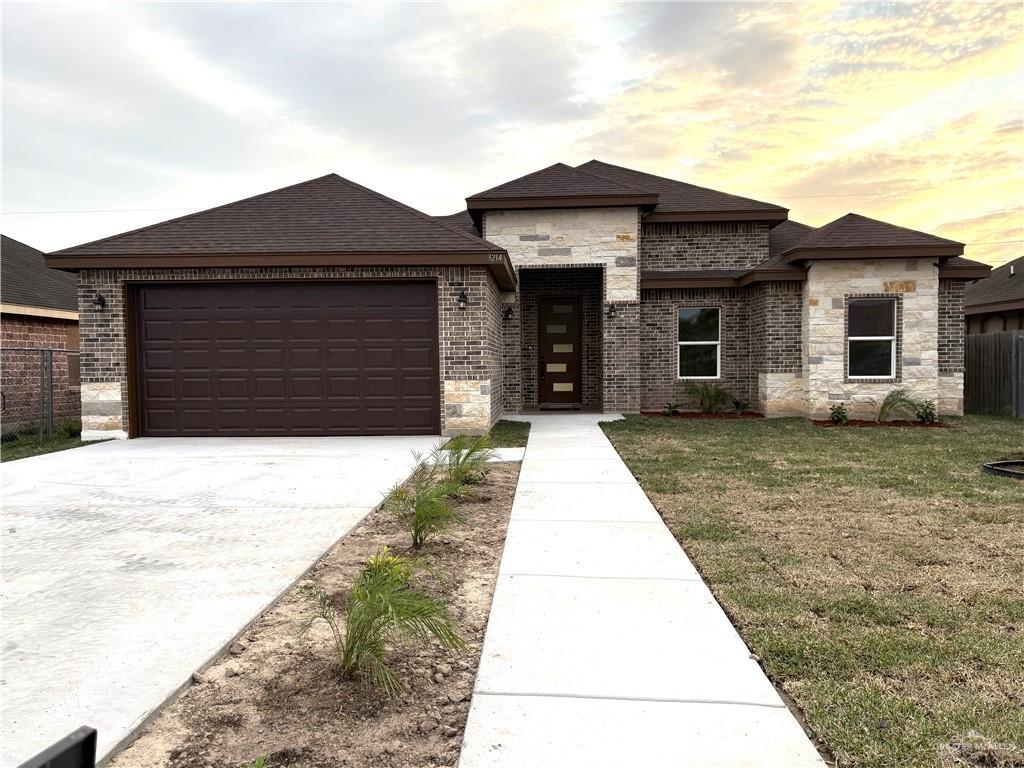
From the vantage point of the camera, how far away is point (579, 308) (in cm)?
1666

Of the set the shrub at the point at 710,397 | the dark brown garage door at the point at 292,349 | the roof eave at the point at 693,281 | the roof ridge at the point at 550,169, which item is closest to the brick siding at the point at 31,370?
the dark brown garage door at the point at 292,349

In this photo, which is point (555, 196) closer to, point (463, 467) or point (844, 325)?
point (844, 325)

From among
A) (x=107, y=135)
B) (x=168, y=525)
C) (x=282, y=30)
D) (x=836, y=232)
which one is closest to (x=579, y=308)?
(x=836, y=232)

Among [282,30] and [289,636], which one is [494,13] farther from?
[289,636]

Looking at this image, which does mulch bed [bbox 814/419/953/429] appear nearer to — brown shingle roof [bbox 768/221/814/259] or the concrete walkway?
brown shingle roof [bbox 768/221/814/259]

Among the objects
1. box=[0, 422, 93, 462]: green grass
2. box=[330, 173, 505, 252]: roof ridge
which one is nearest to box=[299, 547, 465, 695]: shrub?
box=[330, 173, 505, 252]: roof ridge

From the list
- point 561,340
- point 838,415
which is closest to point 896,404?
point 838,415

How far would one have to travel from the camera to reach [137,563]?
429 cm

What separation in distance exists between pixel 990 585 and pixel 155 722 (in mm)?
4594

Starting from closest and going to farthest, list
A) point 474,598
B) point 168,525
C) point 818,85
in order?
point 474,598
point 168,525
point 818,85

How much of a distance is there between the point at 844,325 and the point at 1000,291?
12151 mm

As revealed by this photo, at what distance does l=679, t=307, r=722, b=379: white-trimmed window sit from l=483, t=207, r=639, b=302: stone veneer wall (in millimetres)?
1981

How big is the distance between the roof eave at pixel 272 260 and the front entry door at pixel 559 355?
5.92 meters

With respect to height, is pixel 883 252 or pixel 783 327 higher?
pixel 883 252
